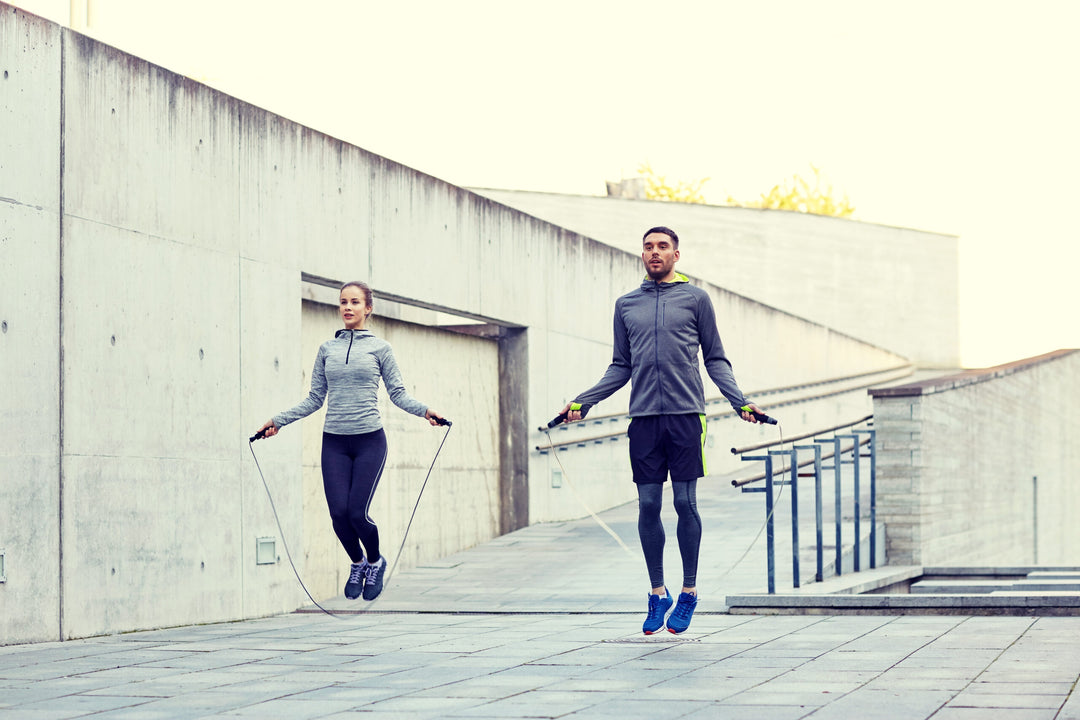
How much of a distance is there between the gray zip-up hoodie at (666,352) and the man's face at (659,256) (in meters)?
0.05

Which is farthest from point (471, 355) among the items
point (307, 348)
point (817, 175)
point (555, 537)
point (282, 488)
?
point (817, 175)

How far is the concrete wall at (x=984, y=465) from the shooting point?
12.1m

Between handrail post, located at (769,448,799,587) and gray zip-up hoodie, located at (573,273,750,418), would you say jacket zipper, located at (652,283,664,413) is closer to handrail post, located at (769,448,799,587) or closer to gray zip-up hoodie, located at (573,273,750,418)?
gray zip-up hoodie, located at (573,273,750,418)

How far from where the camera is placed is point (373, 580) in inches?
294

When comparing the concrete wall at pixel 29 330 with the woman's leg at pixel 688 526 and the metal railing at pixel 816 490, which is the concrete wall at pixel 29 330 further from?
the metal railing at pixel 816 490

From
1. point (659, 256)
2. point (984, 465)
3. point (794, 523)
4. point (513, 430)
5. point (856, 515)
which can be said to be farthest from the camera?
point (984, 465)

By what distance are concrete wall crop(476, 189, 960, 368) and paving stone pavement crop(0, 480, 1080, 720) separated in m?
21.6

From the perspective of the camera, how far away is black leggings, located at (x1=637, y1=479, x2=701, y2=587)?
6.49 metres

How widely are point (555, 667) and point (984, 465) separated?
1099 centimetres

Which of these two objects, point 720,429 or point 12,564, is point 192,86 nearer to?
point 12,564

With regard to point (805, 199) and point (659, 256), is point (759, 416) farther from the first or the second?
point (805, 199)

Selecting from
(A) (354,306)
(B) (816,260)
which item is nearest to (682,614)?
(A) (354,306)

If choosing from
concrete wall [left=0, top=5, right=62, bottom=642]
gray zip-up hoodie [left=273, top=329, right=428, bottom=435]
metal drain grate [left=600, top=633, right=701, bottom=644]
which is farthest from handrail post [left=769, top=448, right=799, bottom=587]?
concrete wall [left=0, top=5, right=62, bottom=642]

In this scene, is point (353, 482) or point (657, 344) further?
point (353, 482)
